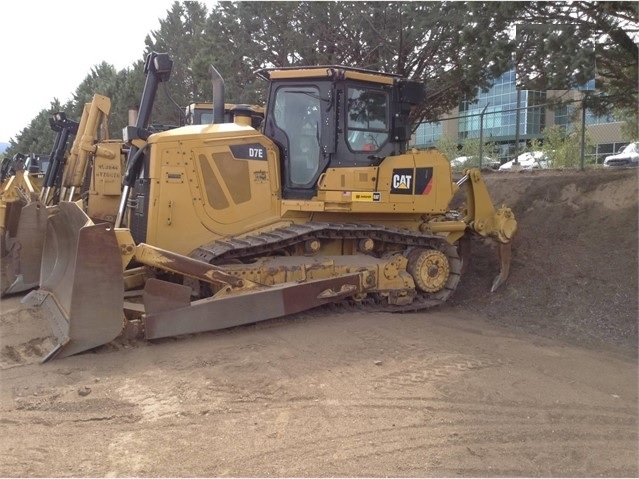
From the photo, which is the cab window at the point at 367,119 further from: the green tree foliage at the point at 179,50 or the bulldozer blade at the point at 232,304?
the green tree foliage at the point at 179,50

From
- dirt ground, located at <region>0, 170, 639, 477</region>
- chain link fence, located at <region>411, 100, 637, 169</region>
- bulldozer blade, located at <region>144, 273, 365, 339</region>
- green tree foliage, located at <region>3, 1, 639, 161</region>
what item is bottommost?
dirt ground, located at <region>0, 170, 639, 477</region>

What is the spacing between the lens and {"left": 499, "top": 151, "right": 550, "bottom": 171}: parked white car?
1467 centimetres

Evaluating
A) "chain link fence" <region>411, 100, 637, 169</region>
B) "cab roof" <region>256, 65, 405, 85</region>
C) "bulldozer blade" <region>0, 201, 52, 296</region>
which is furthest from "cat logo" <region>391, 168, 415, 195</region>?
"chain link fence" <region>411, 100, 637, 169</region>

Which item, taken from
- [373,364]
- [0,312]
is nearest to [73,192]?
[0,312]

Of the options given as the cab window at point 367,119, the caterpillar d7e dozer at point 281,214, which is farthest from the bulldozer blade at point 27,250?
the cab window at point 367,119

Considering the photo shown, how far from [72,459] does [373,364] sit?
2.57m

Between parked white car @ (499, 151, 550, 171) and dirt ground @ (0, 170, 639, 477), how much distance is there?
7.03 metres

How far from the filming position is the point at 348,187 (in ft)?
23.8

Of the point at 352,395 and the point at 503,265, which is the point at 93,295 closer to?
the point at 352,395

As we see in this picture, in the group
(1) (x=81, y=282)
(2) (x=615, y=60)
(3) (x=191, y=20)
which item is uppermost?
(3) (x=191, y=20)

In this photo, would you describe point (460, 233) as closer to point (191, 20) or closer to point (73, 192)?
point (73, 192)

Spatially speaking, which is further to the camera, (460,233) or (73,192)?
(73,192)

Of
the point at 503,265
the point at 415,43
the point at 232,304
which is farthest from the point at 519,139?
the point at 232,304

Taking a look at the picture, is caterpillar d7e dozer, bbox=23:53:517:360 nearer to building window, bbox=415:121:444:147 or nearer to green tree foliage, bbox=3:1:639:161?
green tree foliage, bbox=3:1:639:161
